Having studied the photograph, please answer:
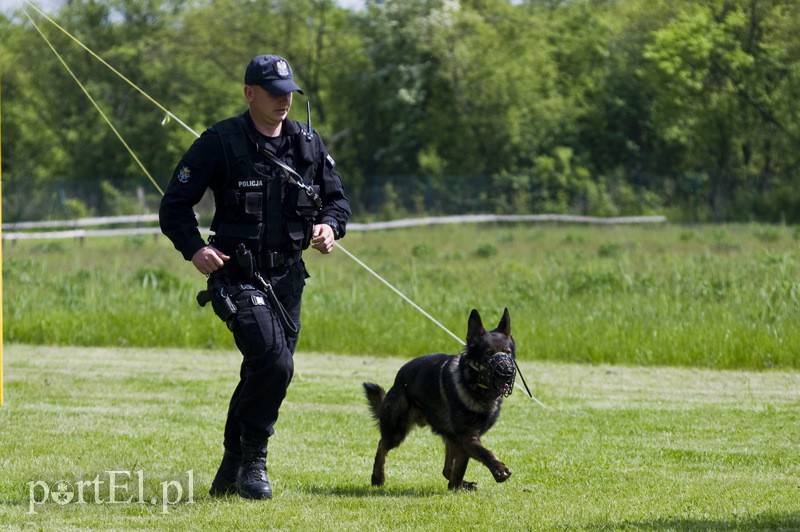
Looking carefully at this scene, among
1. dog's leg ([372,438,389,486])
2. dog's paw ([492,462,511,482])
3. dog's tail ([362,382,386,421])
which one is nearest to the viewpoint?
dog's paw ([492,462,511,482])

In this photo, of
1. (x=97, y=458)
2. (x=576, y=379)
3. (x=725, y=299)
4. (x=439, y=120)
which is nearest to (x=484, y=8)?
(x=439, y=120)

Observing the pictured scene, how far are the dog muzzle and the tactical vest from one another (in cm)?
113

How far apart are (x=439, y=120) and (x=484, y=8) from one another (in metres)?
6.57

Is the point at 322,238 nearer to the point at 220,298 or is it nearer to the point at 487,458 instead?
the point at 220,298

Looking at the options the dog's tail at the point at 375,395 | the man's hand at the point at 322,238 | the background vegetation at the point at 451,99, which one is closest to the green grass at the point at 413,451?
the dog's tail at the point at 375,395

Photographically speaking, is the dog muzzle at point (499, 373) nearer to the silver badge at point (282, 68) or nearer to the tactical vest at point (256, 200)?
the tactical vest at point (256, 200)

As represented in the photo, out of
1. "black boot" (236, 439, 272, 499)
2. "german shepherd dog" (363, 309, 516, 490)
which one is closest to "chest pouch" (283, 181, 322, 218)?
"german shepherd dog" (363, 309, 516, 490)

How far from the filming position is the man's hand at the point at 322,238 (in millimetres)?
6422

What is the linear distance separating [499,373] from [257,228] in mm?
1415

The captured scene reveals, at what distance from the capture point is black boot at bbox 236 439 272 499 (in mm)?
6477

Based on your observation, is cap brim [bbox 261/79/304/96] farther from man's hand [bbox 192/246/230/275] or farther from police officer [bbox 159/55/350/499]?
man's hand [bbox 192/246/230/275]

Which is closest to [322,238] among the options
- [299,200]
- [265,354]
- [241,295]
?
[299,200]

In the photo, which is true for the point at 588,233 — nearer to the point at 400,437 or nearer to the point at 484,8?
the point at 484,8

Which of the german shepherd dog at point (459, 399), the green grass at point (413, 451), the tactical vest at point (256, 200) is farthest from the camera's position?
the german shepherd dog at point (459, 399)
